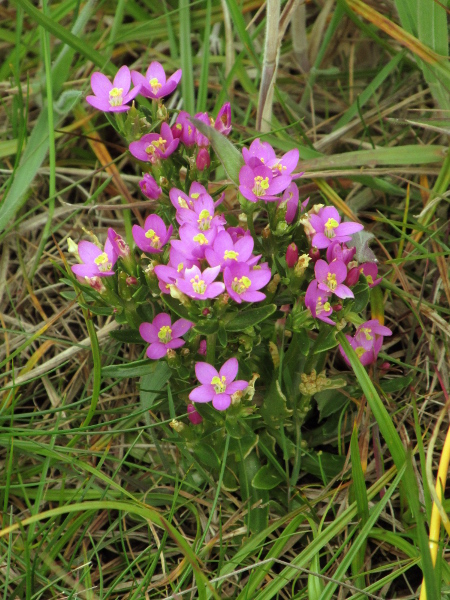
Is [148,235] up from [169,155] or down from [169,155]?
down

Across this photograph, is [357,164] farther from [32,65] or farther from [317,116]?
[32,65]

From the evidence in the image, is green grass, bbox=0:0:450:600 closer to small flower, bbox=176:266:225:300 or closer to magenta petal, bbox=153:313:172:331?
magenta petal, bbox=153:313:172:331

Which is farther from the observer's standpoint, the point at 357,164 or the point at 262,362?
the point at 357,164

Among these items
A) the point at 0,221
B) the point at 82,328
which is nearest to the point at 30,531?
the point at 82,328

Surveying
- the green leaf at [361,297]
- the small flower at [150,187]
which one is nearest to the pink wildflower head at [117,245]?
the small flower at [150,187]

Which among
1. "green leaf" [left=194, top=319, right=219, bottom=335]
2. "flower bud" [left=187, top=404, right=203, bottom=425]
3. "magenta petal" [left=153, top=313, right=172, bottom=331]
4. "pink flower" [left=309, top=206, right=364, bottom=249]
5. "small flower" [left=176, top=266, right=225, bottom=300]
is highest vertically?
"small flower" [left=176, top=266, right=225, bottom=300]

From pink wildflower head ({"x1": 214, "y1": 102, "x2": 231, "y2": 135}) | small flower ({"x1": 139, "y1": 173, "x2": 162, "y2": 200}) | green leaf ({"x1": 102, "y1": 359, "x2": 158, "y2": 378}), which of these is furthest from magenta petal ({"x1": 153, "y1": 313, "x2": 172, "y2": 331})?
pink wildflower head ({"x1": 214, "y1": 102, "x2": 231, "y2": 135})

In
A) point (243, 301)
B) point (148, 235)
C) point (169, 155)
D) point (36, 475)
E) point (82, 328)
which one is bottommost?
point (36, 475)
